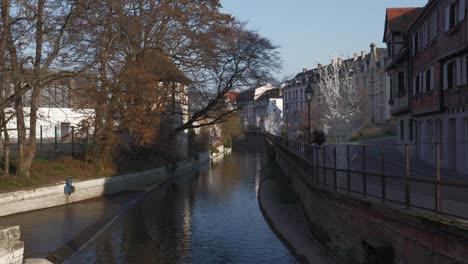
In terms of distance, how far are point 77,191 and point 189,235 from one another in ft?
30.7

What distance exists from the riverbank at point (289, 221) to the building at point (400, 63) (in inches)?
333

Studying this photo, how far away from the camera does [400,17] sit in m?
35.5

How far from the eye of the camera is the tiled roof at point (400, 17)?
34844mm

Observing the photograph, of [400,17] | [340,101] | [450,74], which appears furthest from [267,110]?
[450,74]

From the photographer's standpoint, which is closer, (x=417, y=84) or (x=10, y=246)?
(x=10, y=246)

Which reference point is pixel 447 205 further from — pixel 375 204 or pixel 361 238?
pixel 361 238

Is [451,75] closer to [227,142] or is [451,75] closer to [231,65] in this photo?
[231,65]

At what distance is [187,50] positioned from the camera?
3550cm

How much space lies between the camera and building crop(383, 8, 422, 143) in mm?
32406

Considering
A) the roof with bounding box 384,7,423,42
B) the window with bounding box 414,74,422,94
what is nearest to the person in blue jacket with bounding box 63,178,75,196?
the window with bounding box 414,74,422,94

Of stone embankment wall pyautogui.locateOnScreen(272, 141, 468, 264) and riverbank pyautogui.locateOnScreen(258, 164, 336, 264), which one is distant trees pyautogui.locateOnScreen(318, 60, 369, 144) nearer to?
riverbank pyautogui.locateOnScreen(258, 164, 336, 264)

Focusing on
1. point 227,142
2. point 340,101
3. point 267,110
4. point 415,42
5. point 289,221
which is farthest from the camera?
point 267,110

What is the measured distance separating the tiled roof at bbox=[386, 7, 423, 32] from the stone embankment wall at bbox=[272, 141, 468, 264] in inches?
867

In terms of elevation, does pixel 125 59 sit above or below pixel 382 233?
above
